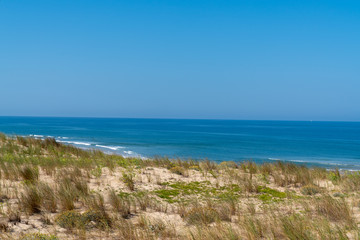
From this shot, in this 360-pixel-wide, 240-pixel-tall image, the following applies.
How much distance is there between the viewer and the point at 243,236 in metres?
5.05

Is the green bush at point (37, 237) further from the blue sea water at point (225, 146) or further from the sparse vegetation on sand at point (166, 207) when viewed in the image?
the blue sea water at point (225, 146)

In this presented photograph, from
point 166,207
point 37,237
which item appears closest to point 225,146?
point 166,207

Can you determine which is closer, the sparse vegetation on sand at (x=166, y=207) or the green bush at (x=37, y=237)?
the green bush at (x=37, y=237)

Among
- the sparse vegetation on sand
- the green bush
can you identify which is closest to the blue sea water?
the sparse vegetation on sand

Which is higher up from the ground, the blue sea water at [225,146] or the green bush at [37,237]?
the green bush at [37,237]

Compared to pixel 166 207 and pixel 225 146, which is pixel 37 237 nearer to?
pixel 166 207

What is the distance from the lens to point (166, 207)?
21.7 feet

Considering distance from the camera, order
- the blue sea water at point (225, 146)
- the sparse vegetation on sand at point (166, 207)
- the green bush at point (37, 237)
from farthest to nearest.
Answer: the blue sea water at point (225, 146)
the sparse vegetation on sand at point (166, 207)
the green bush at point (37, 237)

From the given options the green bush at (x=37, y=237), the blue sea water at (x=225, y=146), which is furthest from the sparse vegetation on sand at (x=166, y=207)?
the blue sea water at (x=225, y=146)

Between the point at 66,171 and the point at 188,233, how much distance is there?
605 centimetres

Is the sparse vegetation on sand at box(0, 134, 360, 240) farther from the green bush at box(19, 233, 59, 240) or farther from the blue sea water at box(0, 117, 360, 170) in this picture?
the blue sea water at box(0, 117, 360, 170)

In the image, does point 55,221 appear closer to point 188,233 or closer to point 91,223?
point 91,223

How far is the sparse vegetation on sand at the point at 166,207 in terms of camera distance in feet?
16.5

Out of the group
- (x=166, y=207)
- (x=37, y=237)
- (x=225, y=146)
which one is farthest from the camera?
(x=225, y=146)
